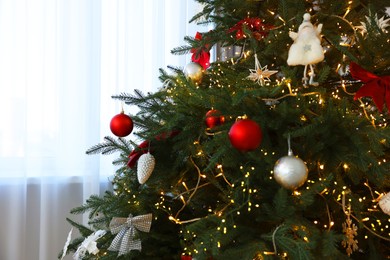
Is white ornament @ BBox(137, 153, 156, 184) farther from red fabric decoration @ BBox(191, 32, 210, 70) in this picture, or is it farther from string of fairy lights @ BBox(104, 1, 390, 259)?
red fabric decoration @ BBox(191, 32, 210, 70)

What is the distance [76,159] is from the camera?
1854 millimetres

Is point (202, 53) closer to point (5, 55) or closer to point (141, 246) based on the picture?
point (141, 246)

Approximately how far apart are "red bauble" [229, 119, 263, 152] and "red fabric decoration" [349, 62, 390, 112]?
0.23 m


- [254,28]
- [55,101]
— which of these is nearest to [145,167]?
[254,28]

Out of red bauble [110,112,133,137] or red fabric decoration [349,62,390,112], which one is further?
red bauble [110,112,133,137]

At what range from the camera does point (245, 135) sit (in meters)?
0.76

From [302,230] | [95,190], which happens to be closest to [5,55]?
[95,190]

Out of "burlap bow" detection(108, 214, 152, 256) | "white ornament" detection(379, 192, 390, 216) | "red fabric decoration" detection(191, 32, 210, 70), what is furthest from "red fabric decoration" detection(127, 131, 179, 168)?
"white ornament" detection(379, 192, 390, 216)

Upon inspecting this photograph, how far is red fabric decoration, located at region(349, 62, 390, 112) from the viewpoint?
33.1 inches

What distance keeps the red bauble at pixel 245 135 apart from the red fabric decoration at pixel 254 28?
12.7 inches

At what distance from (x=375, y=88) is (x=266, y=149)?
235 millimetres

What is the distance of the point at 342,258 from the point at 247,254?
0.62 ft

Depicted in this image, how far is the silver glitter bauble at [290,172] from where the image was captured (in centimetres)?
77

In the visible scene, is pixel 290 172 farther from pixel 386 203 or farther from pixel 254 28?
pixel 254 28
